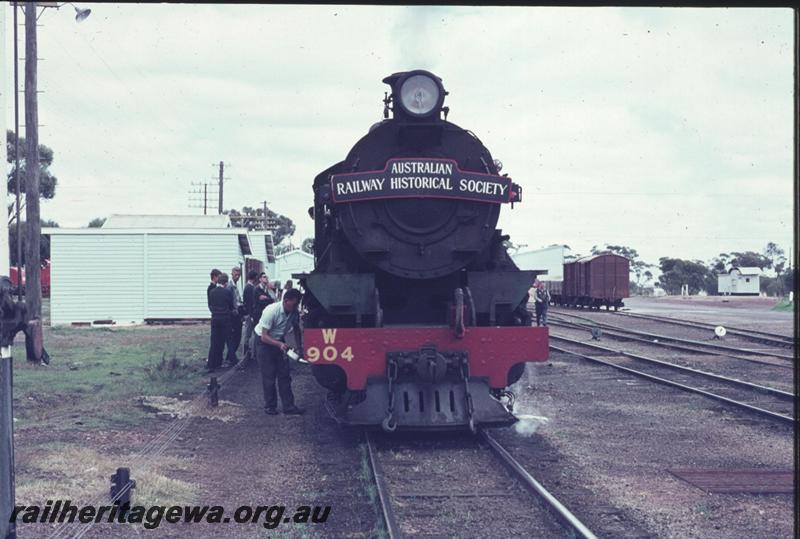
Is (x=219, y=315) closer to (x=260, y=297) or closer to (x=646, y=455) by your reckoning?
(x=260, y=297)

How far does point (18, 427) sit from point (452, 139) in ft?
17.9

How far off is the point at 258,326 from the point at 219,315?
176 inches

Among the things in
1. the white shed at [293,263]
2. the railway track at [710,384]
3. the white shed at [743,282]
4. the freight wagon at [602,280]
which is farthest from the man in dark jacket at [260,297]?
the white shed at [743,282]

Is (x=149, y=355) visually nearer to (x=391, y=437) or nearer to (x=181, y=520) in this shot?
(x=391, y=437)

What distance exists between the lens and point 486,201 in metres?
8.52

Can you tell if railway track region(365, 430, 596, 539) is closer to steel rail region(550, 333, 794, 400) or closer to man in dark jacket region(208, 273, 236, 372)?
steel rail region(550, 333, 794, 400)

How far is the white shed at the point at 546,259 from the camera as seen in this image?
6278cm

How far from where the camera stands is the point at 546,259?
212ft

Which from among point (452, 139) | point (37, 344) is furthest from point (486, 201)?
point (37, 344)

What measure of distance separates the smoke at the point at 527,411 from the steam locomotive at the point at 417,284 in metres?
0.60

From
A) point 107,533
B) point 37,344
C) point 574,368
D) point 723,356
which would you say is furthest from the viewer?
point 723,356

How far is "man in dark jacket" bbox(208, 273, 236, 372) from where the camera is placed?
13625 mm

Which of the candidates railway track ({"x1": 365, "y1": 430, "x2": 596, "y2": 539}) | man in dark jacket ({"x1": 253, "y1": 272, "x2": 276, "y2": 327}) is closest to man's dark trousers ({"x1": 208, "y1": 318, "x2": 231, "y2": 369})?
man in dark jacket ({"x1": 253, "y1": 272, "x2": 276, "y2": 327})

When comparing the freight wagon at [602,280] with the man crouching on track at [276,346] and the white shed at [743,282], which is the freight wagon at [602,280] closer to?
the man crouching on track at [276,346]
